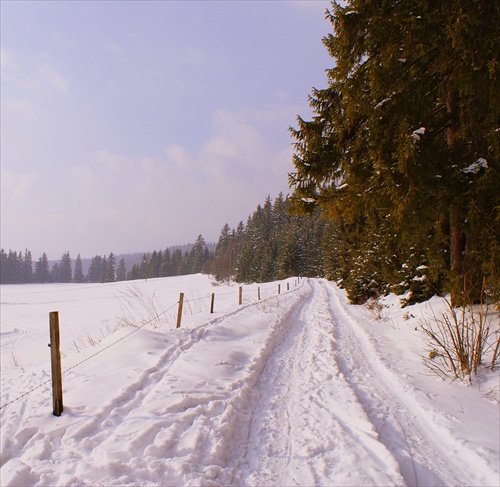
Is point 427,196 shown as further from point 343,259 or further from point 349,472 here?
point 343,259

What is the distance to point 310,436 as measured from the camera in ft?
10.4

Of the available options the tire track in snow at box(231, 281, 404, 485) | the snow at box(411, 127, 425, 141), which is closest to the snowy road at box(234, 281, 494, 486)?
the tire track in snow at box(231, 281, 404, 485)

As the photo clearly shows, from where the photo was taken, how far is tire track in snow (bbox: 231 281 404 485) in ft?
8.42

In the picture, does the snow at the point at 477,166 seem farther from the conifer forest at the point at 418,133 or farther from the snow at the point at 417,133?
the snow at the point at 417,133

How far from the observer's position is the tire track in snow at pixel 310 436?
8.42 feet

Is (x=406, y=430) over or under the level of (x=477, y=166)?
under

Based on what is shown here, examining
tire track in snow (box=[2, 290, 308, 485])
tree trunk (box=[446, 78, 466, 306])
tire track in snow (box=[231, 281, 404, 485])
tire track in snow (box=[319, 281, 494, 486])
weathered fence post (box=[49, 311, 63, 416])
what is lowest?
tire track in snow (box=[319, 281, 494, 486])

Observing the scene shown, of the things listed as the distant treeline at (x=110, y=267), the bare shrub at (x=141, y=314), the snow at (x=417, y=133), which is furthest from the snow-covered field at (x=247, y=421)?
the distant treeline at (x=110, y=267)

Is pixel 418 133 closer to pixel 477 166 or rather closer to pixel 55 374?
pixel 477 166

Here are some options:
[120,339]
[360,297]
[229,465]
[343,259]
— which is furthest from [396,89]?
[343,259]

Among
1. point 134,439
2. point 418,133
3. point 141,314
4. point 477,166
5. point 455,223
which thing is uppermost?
point 418,133

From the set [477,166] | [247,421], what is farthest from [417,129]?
[247,421]

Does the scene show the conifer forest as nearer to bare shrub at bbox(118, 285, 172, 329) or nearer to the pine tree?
the pine tree

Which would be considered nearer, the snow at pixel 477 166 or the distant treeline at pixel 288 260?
the snow at pixel 477 166
